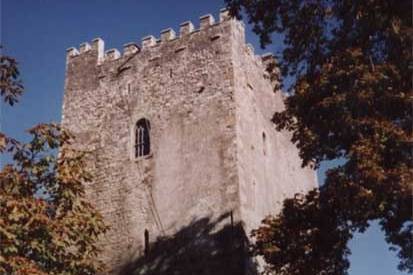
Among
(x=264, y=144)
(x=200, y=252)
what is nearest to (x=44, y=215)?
(x=200, y=252)

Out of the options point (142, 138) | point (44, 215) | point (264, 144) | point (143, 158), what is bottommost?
point (44, 215)

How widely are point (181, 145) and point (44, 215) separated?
6.67 meters

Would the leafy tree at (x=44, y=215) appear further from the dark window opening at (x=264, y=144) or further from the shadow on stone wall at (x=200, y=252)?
the dark window opening at (x=264, y=144)

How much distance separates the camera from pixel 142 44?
21.9m

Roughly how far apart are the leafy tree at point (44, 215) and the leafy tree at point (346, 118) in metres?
4.36

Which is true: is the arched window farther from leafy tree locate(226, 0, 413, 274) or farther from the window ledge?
leafy tree locate(226, 0, 413, 274)

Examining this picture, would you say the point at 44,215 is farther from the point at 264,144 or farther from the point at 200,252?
the point at 264,144

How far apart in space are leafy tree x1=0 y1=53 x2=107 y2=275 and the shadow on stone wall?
3007 millimetres

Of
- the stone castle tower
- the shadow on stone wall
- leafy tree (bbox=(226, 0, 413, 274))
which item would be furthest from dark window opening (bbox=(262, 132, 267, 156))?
leafy tree (bbox=(226, 0, 413, 274))

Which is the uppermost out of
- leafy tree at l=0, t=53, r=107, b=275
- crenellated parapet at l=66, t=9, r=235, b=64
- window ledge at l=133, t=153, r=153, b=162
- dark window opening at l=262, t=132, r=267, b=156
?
crenellated parapet at l=66, t=9, r=235, b=64

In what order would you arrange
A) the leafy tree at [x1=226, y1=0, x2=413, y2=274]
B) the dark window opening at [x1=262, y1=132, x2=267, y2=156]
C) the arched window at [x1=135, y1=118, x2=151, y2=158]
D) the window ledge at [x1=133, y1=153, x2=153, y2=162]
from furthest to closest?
the dark window opening at [x1=262, y1=132, x2=267, y2=156] < the arched window at [x1=135, y1=118, x2=151, y2=158] < the window ledge at [x1=133, y1=153, x2=153, y2=162] < the leafy tree at [x1=226, y1=0, x2=413, y2=274]

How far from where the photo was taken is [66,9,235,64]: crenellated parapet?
20.5m

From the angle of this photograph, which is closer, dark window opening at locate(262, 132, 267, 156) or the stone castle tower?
the stone castle tower

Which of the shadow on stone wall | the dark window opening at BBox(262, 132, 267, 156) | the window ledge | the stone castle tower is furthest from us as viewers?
the dark window opening at BBox(262, 132, 267, 156)
